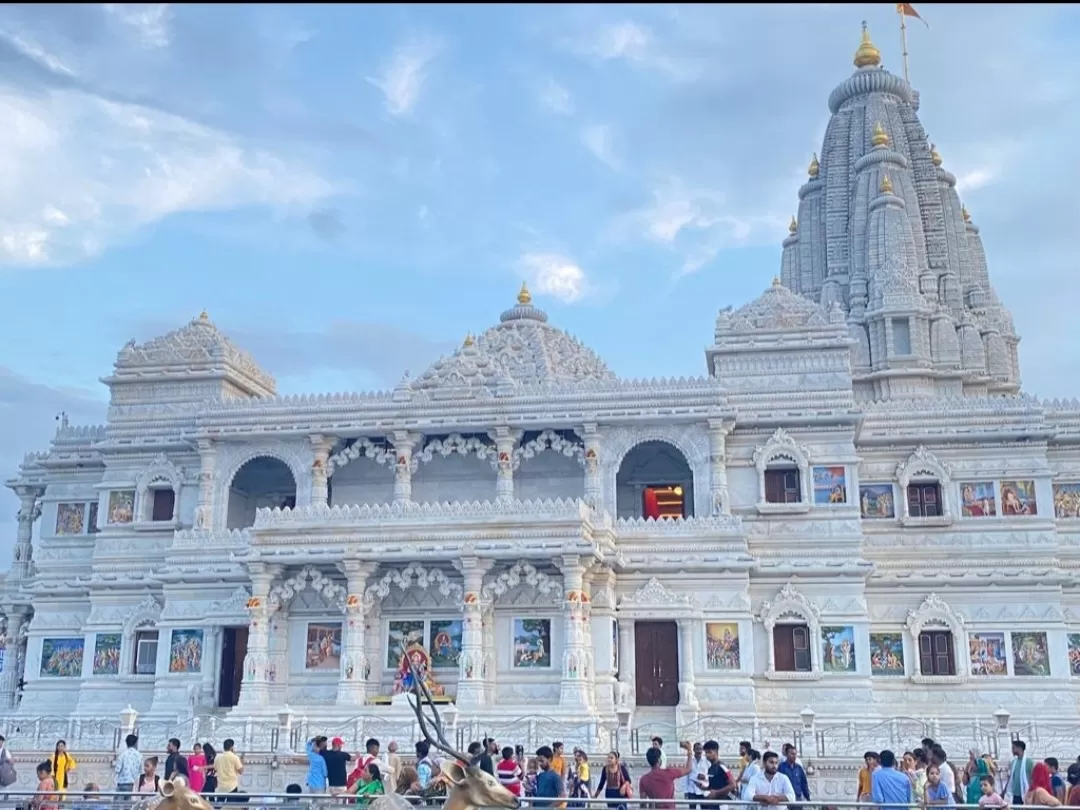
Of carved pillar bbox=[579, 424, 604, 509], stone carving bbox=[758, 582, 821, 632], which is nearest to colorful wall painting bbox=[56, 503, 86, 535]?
carved pillar bbox=[579, 424, 604, 509]

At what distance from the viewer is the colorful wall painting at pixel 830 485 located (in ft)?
104

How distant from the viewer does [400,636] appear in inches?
1163

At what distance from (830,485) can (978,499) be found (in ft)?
14.3

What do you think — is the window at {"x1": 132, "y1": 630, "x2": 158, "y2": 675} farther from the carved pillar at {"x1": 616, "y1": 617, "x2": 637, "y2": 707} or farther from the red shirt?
the red shirt

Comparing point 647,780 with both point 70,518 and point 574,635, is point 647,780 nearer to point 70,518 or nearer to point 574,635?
point 574,635

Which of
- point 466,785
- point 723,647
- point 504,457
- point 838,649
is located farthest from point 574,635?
point 466,785

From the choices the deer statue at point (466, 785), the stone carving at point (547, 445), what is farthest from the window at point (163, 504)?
the deer statue at point (466, 785)

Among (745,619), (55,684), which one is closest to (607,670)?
(745,619)

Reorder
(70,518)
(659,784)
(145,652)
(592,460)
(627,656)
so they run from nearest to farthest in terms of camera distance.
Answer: (659,784)
(627,656)
(592,460)
(145,652)
(70,518)

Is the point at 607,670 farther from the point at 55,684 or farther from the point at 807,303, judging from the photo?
the point at 55,684

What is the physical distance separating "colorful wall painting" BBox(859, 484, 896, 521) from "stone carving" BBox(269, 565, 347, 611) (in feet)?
49.3

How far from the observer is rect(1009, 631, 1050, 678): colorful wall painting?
30.5m

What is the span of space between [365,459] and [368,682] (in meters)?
7.71

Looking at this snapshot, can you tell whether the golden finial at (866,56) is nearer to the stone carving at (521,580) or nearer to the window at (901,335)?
the window at (901,335)
